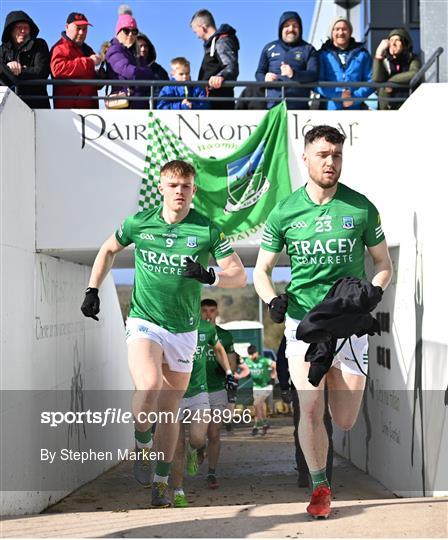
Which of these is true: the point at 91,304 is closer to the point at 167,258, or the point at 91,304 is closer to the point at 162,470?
the point at 167,258

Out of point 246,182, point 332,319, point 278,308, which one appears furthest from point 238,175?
point 332,319

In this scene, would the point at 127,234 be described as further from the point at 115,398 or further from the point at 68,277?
the point at 115,398

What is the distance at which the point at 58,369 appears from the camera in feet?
34.7

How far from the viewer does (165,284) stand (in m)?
6.82

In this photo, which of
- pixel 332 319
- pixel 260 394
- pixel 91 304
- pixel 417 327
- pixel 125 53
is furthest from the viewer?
pixel 260 394

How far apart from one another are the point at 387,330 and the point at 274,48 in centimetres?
364

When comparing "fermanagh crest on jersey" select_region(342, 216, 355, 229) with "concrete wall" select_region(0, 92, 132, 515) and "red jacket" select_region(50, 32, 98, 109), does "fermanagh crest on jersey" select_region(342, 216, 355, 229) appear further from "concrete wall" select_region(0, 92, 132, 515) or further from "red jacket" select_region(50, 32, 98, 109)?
"red jacket" select_region(50, 32, 98, 109)

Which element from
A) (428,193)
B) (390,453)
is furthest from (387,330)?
(428,193)

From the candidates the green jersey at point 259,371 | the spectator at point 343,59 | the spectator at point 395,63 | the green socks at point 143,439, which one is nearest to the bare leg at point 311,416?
the green socks at point 143,439

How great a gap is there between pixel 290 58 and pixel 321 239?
4898mm

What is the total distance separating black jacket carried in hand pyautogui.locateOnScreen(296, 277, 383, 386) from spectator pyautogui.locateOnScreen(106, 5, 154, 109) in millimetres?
5196

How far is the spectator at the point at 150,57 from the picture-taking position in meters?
10.5

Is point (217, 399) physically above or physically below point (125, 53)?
below

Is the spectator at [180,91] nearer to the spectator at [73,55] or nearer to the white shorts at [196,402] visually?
the spectator at [73,55]
